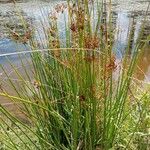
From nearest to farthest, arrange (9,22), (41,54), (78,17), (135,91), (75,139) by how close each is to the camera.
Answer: (78,17) → (75,139) → (41,54) → (135,91) → (9,22)

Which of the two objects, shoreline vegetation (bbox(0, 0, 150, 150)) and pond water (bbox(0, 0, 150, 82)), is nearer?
shoreline vegetation (bbox(0, 0, 150, 150))

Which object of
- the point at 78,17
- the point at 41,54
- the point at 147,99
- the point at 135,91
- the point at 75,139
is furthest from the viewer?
the point at 135,91

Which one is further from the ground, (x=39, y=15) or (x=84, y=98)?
(x=84, y=98)

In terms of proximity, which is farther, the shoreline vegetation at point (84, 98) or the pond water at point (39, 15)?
the pond water at point (39, 15)

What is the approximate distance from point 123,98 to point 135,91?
2.91 ft

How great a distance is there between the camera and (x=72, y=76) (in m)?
2.19

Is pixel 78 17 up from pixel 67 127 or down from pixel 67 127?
up

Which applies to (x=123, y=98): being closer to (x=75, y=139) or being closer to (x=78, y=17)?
(x=75, y=139)

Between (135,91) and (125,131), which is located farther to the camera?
(135,91)

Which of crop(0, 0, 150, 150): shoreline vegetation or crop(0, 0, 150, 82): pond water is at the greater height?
crop(0, 0, 150, 150): shoreline vegetation

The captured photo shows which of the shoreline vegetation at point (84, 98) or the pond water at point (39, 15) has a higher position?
the shoreline vegetation at point (84, 98)

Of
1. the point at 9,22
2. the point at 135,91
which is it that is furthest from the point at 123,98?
the point at 9,22

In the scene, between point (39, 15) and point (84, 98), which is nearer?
point (84, 98)

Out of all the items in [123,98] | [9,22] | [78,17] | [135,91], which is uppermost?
[78,17]
